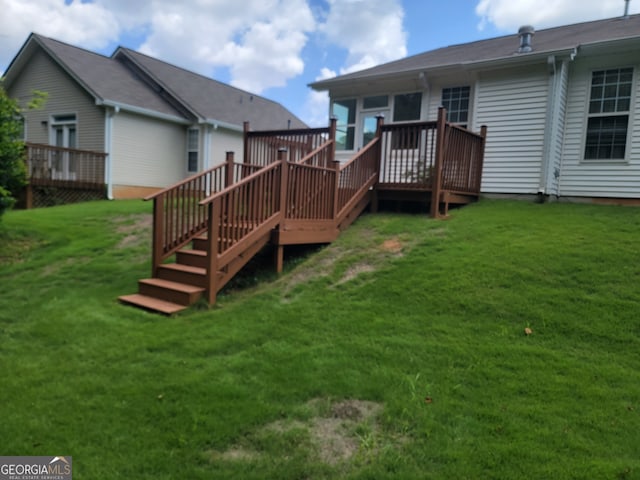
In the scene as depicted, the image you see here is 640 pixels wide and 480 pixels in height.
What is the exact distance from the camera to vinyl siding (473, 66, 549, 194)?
9773mm

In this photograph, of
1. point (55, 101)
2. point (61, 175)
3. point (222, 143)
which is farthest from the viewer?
point (222, 143)

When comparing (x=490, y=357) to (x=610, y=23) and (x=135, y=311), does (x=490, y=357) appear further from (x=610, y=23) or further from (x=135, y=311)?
(x=610, y=23)

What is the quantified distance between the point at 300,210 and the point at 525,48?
7.16 meters

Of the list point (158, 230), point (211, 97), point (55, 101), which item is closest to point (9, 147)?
point (158, 230)

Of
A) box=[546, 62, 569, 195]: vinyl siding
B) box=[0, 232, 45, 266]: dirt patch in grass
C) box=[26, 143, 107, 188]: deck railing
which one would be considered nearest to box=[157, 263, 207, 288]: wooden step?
box=[0, 232, 45, 266]: dirt patch in grass

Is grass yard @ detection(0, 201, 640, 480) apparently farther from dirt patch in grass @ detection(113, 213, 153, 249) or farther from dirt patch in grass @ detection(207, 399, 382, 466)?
dirt patch in grass @ detection(113, 213, 153, 249)

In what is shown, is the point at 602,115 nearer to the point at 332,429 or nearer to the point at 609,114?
the point at 609,114

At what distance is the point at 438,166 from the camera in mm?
7992

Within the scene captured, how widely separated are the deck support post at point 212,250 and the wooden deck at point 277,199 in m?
0.01

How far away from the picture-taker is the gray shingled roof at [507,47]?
9625 millimetres

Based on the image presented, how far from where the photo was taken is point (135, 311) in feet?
18.1

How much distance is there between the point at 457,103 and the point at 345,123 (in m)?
3.04

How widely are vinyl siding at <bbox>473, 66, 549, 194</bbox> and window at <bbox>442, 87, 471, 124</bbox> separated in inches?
15.7

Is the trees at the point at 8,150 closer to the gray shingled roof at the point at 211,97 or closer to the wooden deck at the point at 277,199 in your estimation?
the wooden deck at the point at 277,199
